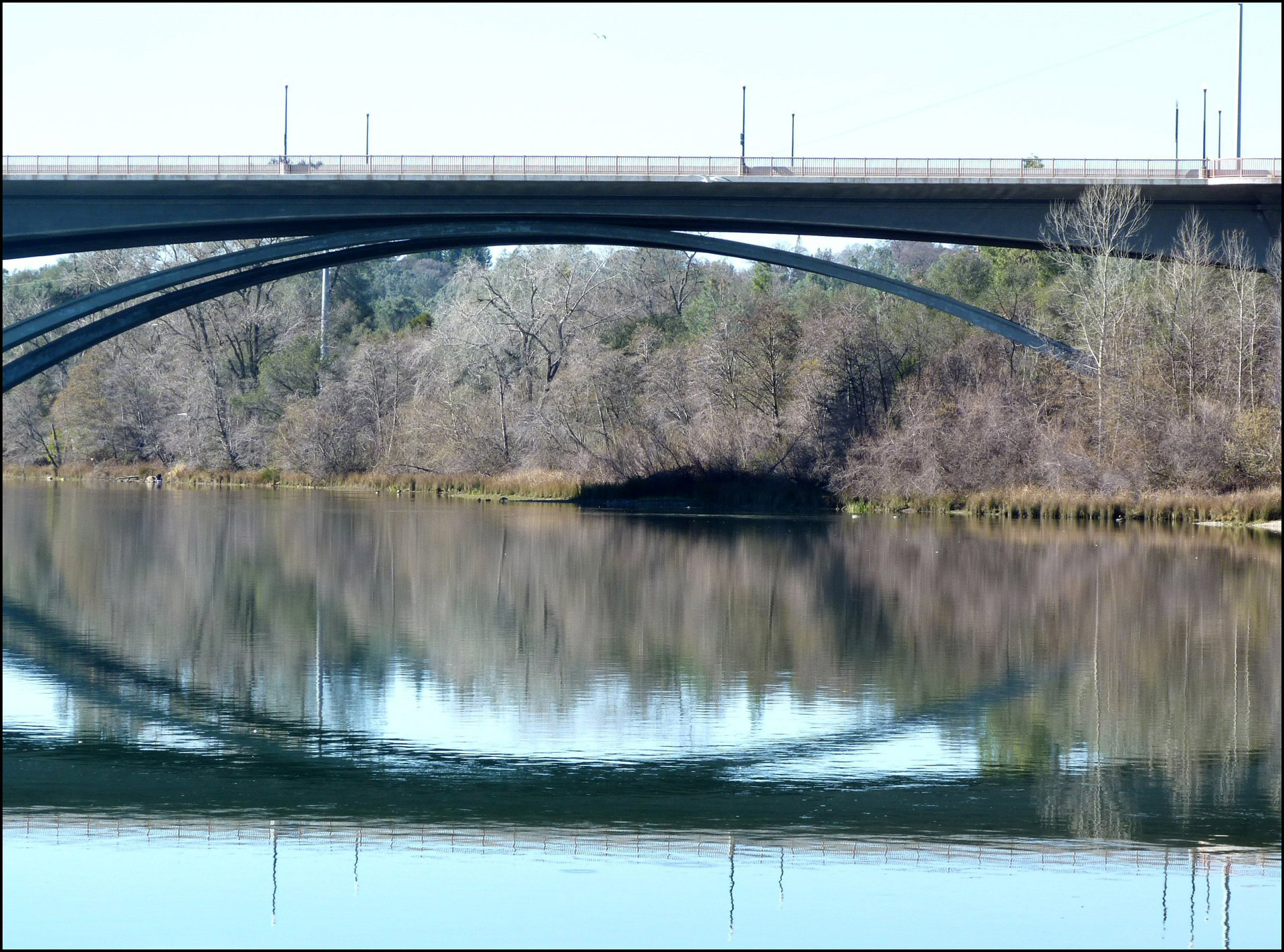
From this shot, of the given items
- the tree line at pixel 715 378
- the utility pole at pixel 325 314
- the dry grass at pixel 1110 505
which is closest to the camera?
the dry grass at pixel 1110 505

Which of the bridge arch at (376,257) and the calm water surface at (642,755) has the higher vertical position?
the bridge arch at (376,257)

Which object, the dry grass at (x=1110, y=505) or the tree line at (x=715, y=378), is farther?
the tree line at (x=715, y=378)

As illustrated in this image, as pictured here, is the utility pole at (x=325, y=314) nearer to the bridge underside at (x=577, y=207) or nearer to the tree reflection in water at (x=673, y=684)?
the bridge underside at (x=577, y=207)

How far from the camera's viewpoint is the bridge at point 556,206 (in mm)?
38688

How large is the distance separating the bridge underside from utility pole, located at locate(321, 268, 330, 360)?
24.1 m

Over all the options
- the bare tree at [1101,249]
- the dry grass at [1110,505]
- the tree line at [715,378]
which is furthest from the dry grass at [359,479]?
the bare tree at [1101,249]

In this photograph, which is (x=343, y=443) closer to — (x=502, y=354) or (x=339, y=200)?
(x=502, y=354)

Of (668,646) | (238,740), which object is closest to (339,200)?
(668,646)

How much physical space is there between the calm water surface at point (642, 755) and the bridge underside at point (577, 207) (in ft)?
67.0

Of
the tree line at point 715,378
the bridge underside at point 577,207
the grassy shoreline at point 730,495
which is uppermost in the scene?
the bridge underside at point 577,207

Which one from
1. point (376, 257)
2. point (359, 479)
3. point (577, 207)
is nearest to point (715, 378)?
point (577, 207)

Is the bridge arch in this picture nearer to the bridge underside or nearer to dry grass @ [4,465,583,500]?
the bridge underside

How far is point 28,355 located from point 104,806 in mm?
34605

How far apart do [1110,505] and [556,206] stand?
1797cm
